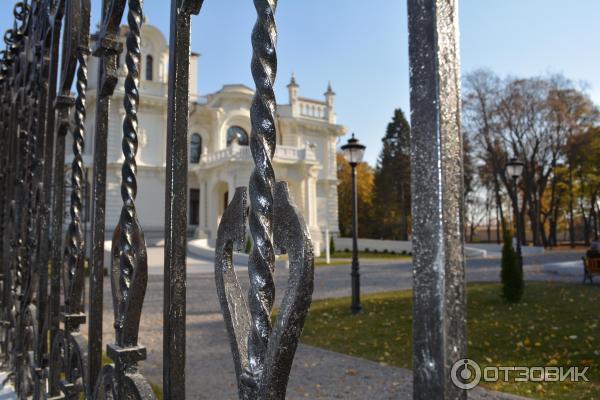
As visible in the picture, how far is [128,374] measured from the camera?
1144mm

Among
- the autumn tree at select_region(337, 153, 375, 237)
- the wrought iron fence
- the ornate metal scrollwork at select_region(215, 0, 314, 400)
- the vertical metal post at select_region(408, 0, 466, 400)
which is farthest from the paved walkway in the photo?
the autumn tree at select_region(337, 153, 375, 237)

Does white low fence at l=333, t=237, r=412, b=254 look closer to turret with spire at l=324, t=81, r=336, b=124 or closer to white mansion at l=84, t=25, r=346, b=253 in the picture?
white mansion at l=84, t=25, r=346, b=253

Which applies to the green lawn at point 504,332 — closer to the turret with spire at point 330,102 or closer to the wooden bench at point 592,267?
the wooden bench at point 592,267

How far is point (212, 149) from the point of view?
30875 mm

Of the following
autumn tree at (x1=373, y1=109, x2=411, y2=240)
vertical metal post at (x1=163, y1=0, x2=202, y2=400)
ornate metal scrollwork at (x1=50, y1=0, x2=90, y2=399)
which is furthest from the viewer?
autumn tree at (x1=373, y1=109, x2=411, y2=240)

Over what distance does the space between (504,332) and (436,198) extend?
6573 mm

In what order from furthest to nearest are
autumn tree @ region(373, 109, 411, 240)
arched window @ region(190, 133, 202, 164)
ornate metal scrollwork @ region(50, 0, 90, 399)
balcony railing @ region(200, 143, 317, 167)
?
autumn tree @ region(373, 109, 411, 240) → arched window @ region(190, 133, 202, 164) → balcony railing @ region(200, 143, 317, 167) → ornate metal scrollwork @ region(50, 0, 90, 399)

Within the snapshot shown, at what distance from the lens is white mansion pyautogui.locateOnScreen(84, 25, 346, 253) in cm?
2630

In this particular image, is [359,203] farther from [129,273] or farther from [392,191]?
[129,273]

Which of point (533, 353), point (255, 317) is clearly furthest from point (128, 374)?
point (533, 353)

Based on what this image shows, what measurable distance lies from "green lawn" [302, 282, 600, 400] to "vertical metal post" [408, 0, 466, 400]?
407 cm

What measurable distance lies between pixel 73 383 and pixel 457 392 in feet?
5.08

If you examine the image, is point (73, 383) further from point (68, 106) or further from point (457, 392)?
point (457, 392)

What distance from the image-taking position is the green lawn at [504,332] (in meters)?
4.74
